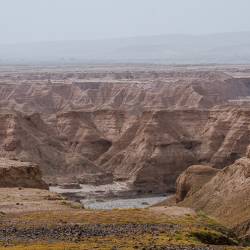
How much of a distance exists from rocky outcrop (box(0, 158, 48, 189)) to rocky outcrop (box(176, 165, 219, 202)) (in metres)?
13.1

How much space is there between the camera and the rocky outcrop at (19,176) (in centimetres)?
5909

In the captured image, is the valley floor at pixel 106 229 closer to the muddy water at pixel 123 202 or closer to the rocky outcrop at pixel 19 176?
the rocky outcrop at pixel 19 176

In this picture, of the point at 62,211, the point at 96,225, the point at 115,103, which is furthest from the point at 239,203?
the point at 115,103

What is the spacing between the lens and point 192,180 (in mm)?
70438

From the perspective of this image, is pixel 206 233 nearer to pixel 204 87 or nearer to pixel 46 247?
pixel 46 247

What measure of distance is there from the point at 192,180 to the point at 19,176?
635 inches

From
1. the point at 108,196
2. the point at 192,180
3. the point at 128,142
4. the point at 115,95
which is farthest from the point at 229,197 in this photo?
the point at 115,95

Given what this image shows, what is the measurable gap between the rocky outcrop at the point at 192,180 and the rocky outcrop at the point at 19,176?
1312 centimetres

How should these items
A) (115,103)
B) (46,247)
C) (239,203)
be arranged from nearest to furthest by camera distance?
(46,247) → (239,203) → (115,103)

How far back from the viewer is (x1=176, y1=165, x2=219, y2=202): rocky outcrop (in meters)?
69.4

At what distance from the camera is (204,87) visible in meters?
170

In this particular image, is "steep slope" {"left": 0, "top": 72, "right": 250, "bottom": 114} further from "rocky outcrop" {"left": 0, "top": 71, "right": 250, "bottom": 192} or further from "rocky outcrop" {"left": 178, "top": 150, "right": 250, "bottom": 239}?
"rocky outcrop" {"left": 178, "top": 150, "right": 250, "bottom": 239}

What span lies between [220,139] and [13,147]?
2378cm

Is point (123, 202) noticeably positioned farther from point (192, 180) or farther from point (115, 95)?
point (115, 95)
